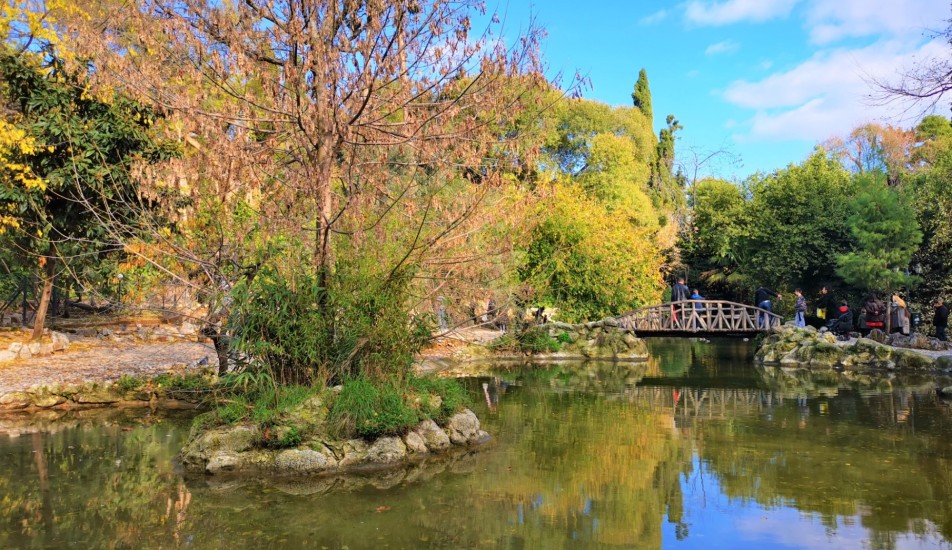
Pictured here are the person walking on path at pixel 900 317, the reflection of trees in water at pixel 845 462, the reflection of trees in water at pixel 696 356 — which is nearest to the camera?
the reflection of trees in water at pixel 845 462

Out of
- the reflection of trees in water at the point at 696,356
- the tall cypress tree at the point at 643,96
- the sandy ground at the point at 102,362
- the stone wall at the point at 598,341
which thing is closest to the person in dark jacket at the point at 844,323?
the reflection of trees in water at the point at 696,356

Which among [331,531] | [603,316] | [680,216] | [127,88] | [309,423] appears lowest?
[331,531]

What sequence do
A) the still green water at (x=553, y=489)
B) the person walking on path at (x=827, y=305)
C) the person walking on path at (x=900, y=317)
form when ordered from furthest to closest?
the person walking on path at (x=827, y=305), the person walking on path at (x=900, y=317), the still green water at (x=553, y=489)

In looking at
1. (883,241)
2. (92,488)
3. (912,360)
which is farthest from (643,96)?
(92,488)

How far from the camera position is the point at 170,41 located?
740cm

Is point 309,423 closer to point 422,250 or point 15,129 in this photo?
point 422,250

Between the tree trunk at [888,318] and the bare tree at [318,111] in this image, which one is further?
the tree trunk at [888,318]

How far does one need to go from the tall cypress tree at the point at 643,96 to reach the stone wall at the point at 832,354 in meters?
24.6

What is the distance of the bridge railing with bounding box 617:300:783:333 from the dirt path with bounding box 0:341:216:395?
38.8ft

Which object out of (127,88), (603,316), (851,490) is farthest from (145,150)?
(603,316)

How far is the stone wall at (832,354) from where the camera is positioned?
15719mm

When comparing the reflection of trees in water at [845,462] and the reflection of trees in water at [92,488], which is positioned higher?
the reflection of trees in water at [845,462]

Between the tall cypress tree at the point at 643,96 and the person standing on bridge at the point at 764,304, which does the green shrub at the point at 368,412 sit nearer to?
the person standing on bridge at the point at 764,304

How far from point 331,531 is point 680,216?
37336 mm
